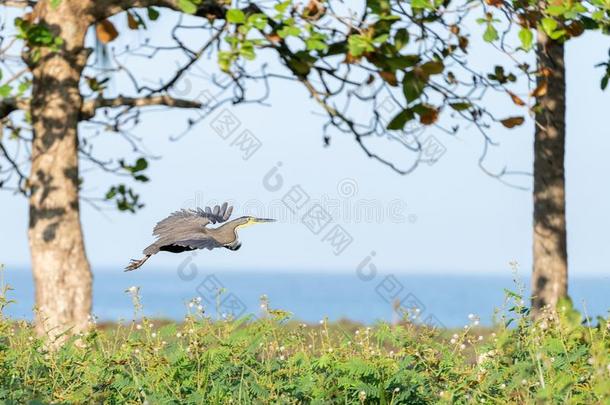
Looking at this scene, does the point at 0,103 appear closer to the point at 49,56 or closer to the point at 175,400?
the point at 49,56

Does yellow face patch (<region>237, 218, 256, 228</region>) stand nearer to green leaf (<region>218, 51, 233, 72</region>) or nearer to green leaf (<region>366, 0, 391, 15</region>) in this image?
green leaf (<region>218, 51, 233, 72</region>)

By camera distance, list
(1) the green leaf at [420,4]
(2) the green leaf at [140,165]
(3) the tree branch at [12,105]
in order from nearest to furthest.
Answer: (1) the green leaf at [420,4] < (3) the tree branch at [12,105] < (2) the green leaf at [140,165]

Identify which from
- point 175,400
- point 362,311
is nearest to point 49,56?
point 175,400

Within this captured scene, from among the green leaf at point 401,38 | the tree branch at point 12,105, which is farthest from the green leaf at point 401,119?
the tree branch at point 12,105

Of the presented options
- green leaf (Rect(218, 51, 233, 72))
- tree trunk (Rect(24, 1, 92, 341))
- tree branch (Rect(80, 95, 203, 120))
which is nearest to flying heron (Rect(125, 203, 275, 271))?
green leaf (Rect(218, 51, 233, 72))

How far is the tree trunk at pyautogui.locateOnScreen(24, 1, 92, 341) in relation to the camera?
11562 millimetres

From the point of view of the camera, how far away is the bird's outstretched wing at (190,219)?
6512 mm

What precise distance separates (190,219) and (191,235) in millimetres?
717

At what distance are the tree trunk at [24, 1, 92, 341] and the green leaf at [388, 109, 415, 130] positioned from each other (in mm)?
5043

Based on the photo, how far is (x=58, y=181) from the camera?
11.7 metres

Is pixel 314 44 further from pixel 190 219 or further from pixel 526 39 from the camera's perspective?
pixel 190 219

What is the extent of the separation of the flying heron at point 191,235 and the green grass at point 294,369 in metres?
0.55

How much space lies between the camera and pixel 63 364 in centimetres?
732

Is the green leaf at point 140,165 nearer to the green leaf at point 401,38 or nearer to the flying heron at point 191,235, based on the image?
the green leaf at point 401,38
